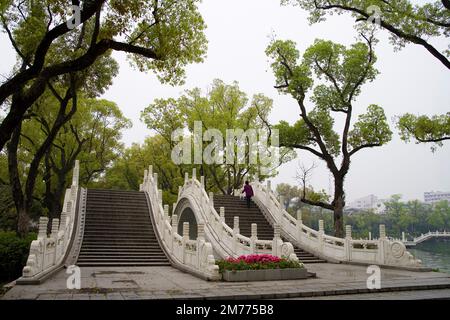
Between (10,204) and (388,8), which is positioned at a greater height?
(388,8)

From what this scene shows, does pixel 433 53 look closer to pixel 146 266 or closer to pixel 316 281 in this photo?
pixel 316 281

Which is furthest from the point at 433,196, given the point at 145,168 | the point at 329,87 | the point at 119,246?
the point at 119,246

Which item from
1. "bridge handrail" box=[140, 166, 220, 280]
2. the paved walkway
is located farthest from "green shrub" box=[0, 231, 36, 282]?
"bridge handrail" box=[140, 166, 220, 280]

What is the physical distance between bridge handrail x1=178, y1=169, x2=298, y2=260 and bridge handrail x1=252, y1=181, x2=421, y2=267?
9.27 ft

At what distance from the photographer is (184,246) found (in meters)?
14.4

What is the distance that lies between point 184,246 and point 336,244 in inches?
254

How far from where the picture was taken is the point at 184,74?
13.5 m

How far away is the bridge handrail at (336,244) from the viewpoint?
44.8ft

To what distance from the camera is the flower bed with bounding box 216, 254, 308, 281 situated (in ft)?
34.9

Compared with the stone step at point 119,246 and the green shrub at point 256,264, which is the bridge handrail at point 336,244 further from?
the stone step at point 119,246

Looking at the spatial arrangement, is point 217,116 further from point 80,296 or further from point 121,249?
point 80,296

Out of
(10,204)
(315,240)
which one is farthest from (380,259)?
(10,204)

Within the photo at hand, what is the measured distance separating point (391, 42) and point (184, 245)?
10860 mm
